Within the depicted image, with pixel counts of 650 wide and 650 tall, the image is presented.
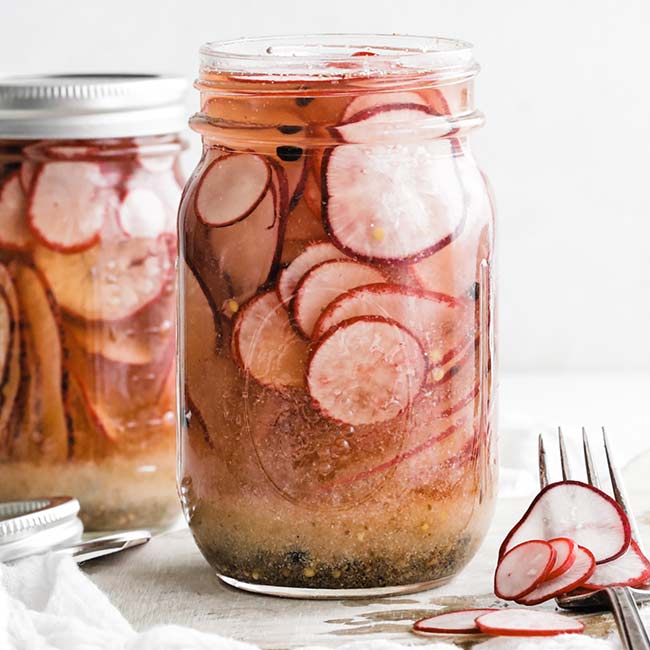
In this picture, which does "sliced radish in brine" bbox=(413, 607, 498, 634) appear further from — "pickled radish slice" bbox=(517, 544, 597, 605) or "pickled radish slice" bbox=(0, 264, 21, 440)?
"pickled radish slice" bbox=(0, 264, 21, 440)

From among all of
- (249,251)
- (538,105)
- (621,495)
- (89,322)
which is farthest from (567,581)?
(538,105)

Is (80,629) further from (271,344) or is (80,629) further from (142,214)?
(142,214)

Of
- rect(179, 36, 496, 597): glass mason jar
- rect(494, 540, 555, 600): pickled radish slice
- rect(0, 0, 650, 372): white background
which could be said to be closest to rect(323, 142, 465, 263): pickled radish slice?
rect(179, 36, 496, 597): glass mason jar

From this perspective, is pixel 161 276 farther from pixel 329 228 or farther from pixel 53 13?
pixel 53 13

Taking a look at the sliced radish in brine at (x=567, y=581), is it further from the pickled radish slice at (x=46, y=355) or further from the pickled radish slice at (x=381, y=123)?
the pickled radish slice at (x=46, y=355)

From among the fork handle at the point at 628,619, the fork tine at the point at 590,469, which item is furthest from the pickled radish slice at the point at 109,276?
the fork handle at the point at 628,619

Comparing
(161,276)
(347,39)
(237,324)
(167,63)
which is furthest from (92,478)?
(167,63)
